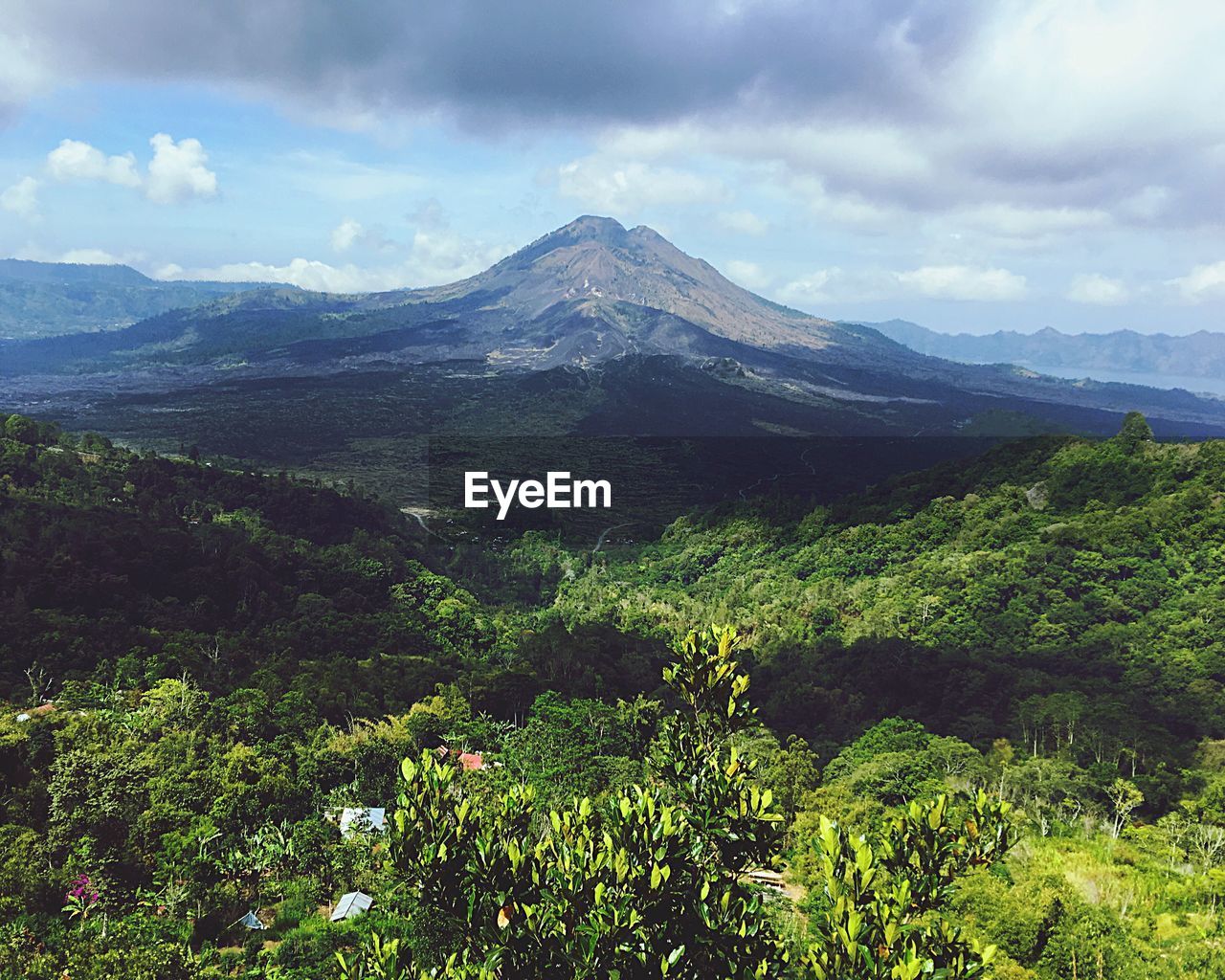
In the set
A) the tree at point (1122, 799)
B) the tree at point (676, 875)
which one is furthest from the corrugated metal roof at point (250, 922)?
the tree at point (1122, 799)

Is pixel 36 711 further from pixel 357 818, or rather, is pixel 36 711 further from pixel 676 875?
pixel 676 875

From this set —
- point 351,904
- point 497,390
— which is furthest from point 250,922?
point 497,390

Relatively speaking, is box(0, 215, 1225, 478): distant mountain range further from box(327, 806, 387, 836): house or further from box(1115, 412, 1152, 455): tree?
box(327, 806, 387, 836): house

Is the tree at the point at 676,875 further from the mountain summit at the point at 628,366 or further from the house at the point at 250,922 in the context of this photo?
the mountain summit at the point at 628,366

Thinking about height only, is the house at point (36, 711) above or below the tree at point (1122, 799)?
above

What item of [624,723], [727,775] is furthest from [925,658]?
[727,775]

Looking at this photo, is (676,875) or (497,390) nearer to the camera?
(676,875)
